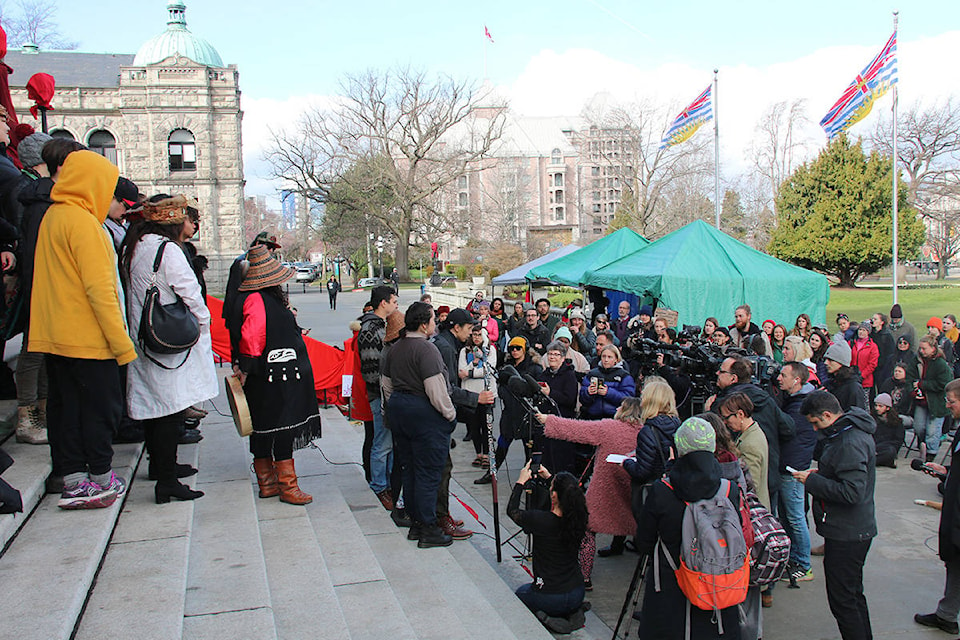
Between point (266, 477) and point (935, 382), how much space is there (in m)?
7.98

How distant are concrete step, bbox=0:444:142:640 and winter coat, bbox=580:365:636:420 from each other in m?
4.06

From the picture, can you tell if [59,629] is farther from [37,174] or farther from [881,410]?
[881,410]

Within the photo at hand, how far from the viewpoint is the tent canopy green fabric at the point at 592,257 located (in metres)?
17.1

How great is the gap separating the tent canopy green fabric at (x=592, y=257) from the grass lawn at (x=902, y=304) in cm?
710

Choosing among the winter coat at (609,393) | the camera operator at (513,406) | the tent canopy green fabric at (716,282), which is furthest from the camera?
the tent canopy green fabric at (716,282)

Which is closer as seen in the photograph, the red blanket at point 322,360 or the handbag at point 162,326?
the handbag at point 162,326

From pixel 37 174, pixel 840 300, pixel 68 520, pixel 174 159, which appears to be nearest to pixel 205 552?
pixel 68 520

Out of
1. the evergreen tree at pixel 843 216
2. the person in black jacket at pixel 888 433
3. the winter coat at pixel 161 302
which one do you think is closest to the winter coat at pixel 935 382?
the person in black jacket at pixel 888 433

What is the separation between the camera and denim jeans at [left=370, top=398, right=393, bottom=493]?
6.16m

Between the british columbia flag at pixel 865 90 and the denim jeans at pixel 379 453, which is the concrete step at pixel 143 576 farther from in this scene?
the british columbia flag at pixel 865 90

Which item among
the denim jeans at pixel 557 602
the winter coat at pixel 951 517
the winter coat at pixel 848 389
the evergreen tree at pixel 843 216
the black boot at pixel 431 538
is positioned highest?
the evergreen tree at pixel 843 216

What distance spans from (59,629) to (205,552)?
1.40 m

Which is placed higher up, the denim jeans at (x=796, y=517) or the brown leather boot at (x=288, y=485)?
the brown leather boot at (x=288, y=485)

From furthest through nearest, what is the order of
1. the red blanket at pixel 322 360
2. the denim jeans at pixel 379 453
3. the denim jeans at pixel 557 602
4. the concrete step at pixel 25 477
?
the red blanket at pixel 322 360, the denim jeans at pixel 379 453, the denim jeans at pixel 557 602, the concrete step at pixel 25 477
